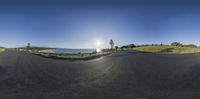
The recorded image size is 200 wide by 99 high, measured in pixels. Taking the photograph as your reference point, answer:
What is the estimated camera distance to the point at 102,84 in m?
14.4

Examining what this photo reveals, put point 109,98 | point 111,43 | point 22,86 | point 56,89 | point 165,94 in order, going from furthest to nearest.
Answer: point 111,43
point 22,86
point 56,89
point 165,94
point 109,98

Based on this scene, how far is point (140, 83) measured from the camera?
48.1 ft

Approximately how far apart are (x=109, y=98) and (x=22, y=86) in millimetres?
5886

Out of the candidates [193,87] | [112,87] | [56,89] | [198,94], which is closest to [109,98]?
[112,87]

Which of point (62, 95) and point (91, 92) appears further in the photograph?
point (91, 92)

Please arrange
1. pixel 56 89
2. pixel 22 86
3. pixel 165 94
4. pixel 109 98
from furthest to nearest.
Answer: pixel 22 86 → pixel 56 89 → pixel 165 94 → pixel 109 98

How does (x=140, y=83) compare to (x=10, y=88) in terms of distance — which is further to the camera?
(x=140, y=83)

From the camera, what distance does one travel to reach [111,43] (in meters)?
107

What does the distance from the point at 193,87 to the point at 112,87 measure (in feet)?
15.0

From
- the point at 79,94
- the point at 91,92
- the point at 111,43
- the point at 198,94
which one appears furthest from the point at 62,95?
the point at 111,43

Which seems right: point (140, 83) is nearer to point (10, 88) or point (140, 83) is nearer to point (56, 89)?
point (56, 89)

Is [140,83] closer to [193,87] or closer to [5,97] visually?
[193,87]

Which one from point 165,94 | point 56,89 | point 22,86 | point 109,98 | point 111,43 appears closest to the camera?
point 109,98

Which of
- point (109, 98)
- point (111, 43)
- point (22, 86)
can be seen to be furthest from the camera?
point (111, 43)
